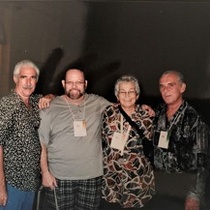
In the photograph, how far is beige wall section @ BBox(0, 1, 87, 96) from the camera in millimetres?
1600

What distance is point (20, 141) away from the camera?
5.04 ft

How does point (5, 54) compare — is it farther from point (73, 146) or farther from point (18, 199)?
point (18, 199)

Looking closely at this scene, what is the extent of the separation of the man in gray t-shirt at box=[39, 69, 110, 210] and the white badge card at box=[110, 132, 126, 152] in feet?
0.22

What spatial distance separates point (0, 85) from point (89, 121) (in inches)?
17.2

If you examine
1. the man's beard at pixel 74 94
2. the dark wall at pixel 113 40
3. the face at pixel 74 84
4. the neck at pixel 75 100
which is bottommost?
the neck at pixel 75 100

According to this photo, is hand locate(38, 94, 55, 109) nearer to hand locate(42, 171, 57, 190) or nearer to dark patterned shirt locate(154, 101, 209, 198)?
hand locate(42, 171, 57, 190)

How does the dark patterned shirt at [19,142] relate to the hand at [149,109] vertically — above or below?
below

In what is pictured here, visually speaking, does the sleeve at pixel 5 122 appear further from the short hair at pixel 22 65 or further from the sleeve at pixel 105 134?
the sleeve at pixel 105 134

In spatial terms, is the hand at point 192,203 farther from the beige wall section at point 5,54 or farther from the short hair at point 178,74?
the beige wall section at point 5,54

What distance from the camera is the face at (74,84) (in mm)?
1601

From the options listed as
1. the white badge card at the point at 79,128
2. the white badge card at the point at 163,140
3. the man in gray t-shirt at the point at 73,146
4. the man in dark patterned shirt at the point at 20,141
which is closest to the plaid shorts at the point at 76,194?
the man in gray t-shirt at the point at 73,146

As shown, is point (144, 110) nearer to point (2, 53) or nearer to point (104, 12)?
point (104, 12)

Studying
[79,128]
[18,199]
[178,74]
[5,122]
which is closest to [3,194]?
[18,199]

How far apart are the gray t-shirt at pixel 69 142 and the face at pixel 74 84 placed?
45 mm
